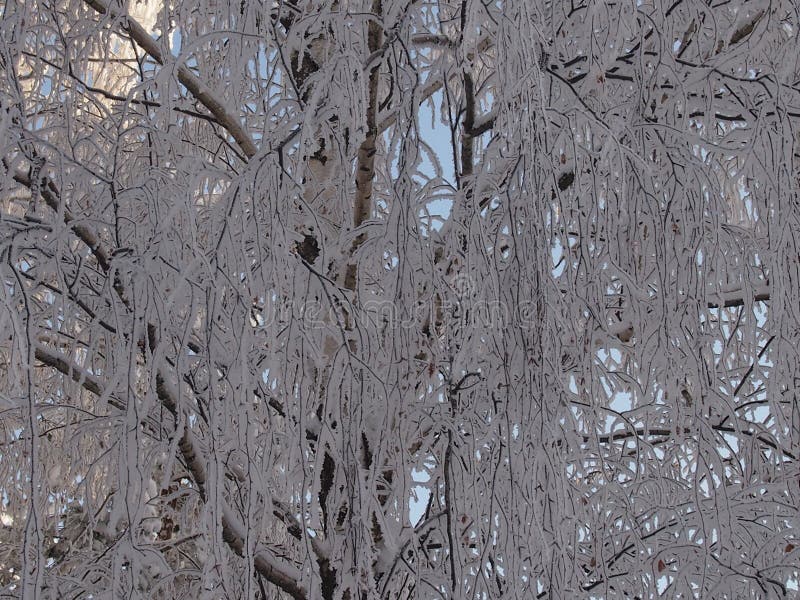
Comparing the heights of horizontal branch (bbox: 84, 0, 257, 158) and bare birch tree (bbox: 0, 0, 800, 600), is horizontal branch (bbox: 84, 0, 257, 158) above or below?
above

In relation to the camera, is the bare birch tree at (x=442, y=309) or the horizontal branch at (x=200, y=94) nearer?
the bare birch tree at (x=442, y=309)

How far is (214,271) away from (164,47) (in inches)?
25.3

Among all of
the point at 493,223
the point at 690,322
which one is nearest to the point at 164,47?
the point at 493,223

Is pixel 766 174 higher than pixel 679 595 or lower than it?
higher

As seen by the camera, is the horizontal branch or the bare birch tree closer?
the bare birch tree

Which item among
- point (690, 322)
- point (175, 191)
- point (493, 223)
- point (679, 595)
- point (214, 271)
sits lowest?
point (679, 595)

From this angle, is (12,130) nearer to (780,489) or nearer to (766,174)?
(766,174)

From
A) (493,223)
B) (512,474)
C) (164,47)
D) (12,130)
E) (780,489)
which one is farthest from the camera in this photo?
(780,489)

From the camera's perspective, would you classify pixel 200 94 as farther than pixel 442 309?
Yes

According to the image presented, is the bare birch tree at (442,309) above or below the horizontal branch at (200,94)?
below

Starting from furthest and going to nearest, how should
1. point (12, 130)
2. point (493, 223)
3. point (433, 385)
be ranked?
1. point (433, 385)
2. point (493, 223)
3. point (12, 130)

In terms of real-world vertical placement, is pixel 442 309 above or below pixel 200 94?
below

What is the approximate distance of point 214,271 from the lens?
1.62 meters

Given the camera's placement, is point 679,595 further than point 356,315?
Yes
